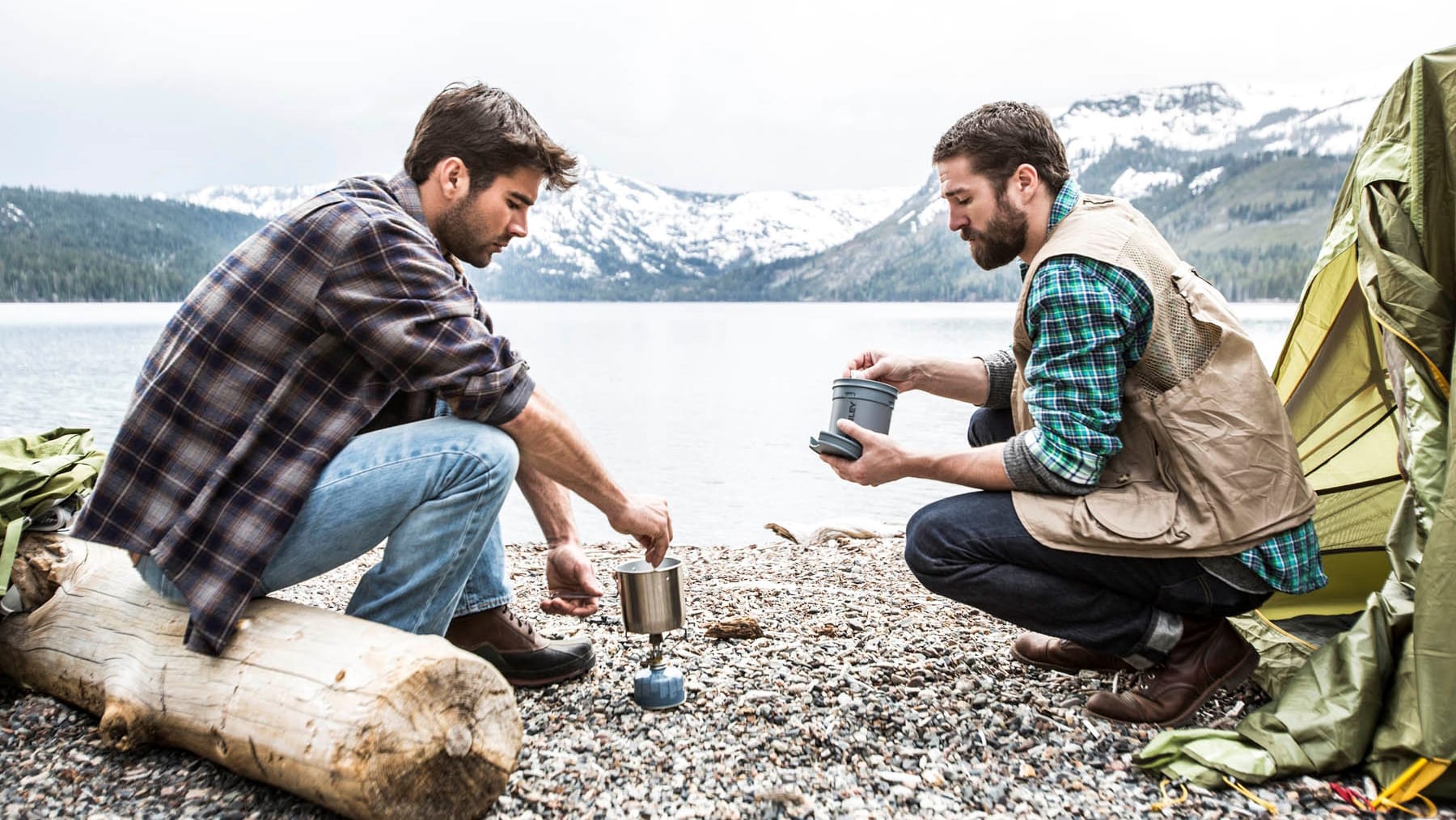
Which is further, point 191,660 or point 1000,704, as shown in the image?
point 1000,704

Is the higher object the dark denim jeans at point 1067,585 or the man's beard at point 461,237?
the man's beard at point 461,237

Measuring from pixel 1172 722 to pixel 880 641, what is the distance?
1.38 meters

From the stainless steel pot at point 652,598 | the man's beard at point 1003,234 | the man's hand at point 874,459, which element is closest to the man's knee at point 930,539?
the man's hand at point 874,459

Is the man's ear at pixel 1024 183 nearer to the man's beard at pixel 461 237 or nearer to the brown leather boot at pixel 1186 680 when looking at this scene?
the brown leather boot at pixel 1186 680

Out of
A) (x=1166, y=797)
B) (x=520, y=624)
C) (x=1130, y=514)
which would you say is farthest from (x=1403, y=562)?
(x=520, y=624)

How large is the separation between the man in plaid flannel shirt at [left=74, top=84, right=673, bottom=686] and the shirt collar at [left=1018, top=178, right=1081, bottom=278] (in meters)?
1.93

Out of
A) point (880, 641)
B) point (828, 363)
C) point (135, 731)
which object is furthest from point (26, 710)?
point (828, 363)

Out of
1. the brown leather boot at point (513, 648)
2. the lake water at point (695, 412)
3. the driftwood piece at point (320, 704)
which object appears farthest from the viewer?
the lake water at point (695, 412)

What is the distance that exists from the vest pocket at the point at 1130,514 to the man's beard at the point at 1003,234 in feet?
3.07

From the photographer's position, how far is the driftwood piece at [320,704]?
2.71 metres

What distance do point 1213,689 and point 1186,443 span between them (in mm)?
926

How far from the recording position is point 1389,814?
9.85ft

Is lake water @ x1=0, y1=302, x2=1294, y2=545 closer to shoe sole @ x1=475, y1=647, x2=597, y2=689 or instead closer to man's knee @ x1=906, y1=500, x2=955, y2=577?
man's knee @ x1=906, y1=500, x2=955, y2=577

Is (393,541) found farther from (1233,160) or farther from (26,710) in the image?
(1233,160)
